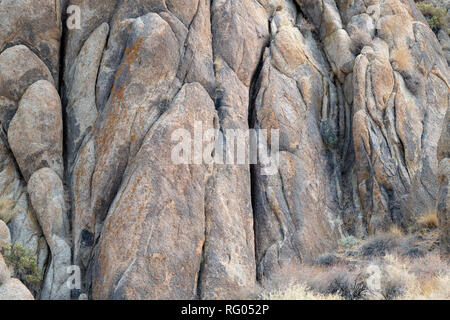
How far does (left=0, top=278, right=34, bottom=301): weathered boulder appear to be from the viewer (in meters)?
8.41


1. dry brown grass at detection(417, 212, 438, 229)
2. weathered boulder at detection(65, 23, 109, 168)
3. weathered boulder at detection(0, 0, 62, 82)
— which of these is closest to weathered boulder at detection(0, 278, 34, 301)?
weathered boulder at detection(65, 23, 109, 168)

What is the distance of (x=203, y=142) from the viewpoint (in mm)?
11555

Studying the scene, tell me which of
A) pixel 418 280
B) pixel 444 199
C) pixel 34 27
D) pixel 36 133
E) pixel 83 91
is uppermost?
pixel 34 27

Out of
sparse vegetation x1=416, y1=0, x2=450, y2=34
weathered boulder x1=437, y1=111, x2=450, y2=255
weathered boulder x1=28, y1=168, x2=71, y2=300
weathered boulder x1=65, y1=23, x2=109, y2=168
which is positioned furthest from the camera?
sparse vegetation x1=416, y1=0, x2=450, y2=34

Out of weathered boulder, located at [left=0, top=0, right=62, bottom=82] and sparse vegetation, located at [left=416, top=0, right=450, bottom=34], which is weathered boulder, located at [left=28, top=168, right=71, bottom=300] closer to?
weathered boulder, located at [left=0, top=0, right=62, bottom=82]

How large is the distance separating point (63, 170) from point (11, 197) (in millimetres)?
1534

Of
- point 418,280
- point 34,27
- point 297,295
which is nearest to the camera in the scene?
point 297,295

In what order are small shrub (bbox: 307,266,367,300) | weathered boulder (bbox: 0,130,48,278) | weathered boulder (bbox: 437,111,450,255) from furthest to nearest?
1. weathered boulder (bbox: 0,130,48,278)
2. weathered boulder (bbox: 437,111,450,255)
3. small shrub (bbox: 307,266,367,300)

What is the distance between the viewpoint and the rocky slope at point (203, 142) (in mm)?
10375

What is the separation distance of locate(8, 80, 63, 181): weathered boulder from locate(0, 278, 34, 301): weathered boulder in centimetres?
414

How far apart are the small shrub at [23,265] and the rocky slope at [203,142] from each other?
266mm

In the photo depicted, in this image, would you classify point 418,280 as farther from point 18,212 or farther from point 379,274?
point 18,212

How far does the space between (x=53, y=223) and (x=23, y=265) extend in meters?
1.26

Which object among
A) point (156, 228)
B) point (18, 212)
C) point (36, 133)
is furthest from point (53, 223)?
point (156, 228)
